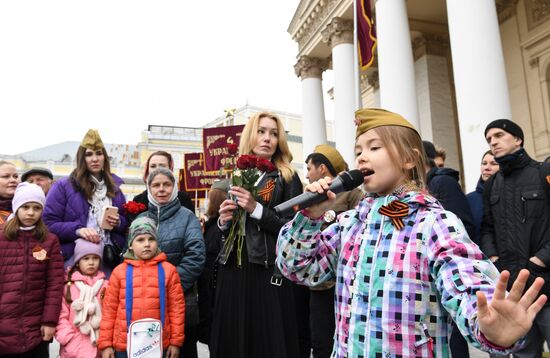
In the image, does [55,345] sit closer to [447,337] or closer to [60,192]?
[60,192]

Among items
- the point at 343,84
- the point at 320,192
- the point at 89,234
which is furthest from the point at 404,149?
the point at 343,84

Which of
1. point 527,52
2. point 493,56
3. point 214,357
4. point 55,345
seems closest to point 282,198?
point 214,357

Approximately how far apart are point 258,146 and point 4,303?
2481 mm

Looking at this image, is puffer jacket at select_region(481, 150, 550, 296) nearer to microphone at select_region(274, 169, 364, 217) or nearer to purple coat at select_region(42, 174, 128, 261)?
microphone at select_region(274, 169, 364, 217)

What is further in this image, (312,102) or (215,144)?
(312,102)

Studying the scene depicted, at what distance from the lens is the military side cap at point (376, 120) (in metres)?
1.64

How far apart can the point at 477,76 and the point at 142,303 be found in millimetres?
6897

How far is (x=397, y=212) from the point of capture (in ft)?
4.96

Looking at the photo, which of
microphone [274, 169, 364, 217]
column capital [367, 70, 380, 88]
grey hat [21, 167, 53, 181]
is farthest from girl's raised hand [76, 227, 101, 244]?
column capital [367, 70, 380, 88]

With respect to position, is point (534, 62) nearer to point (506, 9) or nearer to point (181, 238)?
point (506, 9)

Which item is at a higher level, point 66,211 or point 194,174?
point 194,174

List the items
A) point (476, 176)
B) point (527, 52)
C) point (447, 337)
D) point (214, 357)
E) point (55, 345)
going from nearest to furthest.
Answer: point (447, 337)
point (214, 357)
point (55, 345)
point (476, 176)
point (527, 52)

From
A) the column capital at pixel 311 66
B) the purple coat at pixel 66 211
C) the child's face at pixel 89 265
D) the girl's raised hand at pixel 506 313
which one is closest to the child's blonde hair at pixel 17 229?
the purple coat at pixel 66 211

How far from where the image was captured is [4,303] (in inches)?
131
